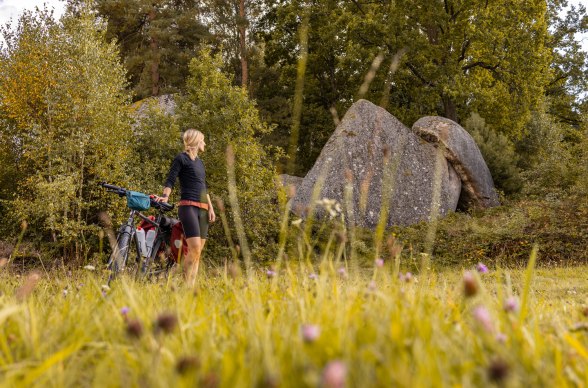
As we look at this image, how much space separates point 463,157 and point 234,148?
8.23 meters

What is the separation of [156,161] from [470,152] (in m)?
10.4

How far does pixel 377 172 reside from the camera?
615 inches

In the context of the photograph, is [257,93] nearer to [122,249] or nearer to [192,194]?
[192,194]

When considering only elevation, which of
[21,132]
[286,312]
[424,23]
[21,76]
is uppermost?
[424,23]

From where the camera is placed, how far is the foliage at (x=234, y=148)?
41.7 feet

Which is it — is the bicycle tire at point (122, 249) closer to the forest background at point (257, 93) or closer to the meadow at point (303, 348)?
the forest background at point (257, 93)

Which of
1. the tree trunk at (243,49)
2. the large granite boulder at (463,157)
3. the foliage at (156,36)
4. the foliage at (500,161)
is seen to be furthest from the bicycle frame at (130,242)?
the foliage at (156,36)

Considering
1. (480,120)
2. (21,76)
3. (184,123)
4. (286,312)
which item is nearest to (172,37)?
(21,76)

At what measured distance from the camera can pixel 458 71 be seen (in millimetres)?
19531

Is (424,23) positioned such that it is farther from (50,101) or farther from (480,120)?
(50,101)

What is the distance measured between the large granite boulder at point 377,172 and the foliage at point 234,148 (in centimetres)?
165

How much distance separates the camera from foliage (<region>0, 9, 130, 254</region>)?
39.2 ft

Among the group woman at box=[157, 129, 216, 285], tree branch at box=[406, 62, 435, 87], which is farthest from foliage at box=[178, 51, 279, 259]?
tree branch at box=[406, 62, 435, 87]

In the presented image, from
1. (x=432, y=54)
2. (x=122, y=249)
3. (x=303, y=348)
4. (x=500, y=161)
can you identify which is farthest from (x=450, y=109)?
(x=303, y=348)
